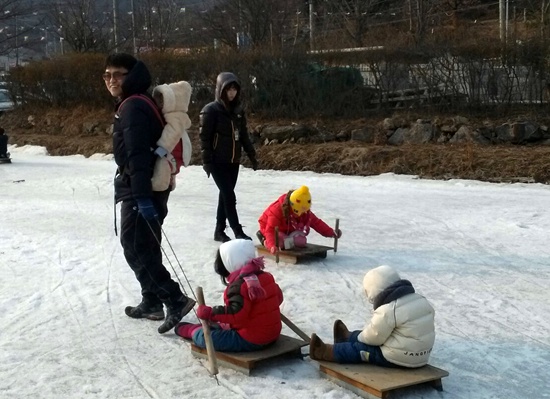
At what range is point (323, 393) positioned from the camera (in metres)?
4.91

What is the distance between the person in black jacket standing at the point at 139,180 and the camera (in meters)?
5.77

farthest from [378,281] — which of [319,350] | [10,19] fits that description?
[10,19]

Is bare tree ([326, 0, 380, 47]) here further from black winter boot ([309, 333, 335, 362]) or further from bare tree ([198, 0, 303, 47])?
black winter boot ([309, 333, 335, 362])

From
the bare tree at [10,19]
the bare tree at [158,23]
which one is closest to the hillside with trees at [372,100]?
the bare tree at [10,19]

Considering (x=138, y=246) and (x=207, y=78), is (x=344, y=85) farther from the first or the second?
(x=138, y=246)

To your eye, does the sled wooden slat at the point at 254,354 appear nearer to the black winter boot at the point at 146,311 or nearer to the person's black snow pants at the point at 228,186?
the black winter boot at the point at 146,311

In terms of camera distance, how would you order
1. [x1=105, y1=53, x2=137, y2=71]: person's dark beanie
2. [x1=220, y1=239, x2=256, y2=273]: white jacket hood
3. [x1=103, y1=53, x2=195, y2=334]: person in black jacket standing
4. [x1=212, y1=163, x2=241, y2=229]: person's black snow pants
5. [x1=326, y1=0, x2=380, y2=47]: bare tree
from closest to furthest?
1. [x1=220, y1=239, x2=256, y2=273]: white jacket hood
2. [x1=103, y1=53, x2=195, y2=334]: person in black jacket standing
3. [x1=105, y1=53, x2=137, y2=71]: person's dark beanie
4. [x1=212, y1=163, x2=241, y2=229]: person's black snow pants
5. [x1=326, y1=0, x2=380, y2=47]: bare tree

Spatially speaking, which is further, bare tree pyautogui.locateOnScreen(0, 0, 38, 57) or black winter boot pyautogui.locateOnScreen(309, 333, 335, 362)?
bare tree pyautogui.locateOnScreen(0, 0, 38, 57)

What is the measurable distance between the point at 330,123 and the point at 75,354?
545 inches

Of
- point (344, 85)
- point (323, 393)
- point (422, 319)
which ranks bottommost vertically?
point (323, 393)

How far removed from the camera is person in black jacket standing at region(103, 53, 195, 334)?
5.77 meters

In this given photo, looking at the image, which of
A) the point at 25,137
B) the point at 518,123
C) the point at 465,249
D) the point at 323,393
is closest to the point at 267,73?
the point at 518,123

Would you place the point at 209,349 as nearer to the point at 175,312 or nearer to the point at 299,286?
the point at 175,312

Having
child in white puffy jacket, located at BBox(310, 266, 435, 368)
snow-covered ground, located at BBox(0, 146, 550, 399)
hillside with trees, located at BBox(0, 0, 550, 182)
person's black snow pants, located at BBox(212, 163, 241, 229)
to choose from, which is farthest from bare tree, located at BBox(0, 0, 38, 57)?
child in white puffy jacket, located at BBox(310, 266, 435, 368)
